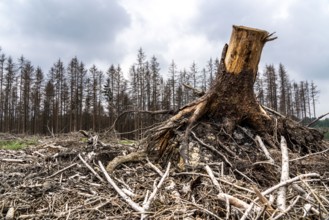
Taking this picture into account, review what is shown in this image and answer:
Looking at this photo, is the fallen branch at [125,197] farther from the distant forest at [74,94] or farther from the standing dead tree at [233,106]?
the distant forest at [74,94]

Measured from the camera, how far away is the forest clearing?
8.71 feet

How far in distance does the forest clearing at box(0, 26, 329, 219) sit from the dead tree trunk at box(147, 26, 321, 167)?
0.01 meters

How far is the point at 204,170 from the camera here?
3.55m

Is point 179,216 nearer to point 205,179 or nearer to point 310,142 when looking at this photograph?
point 205,179

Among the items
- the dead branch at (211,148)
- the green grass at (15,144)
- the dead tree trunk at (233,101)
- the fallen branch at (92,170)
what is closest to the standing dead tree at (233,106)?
the dead tree trunk at (233,101)

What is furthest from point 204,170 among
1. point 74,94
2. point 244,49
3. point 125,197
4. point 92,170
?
point 74,94

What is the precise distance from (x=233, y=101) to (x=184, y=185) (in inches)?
69.4

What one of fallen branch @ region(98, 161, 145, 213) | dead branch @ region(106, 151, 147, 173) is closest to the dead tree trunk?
dead branch @ region(106, 151, 147, 173)

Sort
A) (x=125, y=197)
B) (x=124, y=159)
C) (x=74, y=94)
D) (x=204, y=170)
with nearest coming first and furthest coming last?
(x=125, y=197), (x=204, y=170), (x=124, y=159), (x=74, y=94)

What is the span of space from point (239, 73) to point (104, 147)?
2.31 meters

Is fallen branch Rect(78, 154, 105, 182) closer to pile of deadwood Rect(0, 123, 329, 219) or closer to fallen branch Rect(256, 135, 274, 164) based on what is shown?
pile of deadwood Rect(0, 123, 329, 219)

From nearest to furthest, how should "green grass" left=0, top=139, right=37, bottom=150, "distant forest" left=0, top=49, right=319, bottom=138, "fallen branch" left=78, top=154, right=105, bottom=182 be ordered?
"fallen branch" left=78, top=154, right=105, bottom=182 < "green grass" left=0, top=139, right=37, bottom=150 < "distant forest" left=0, top=49, right=319, bottom=138

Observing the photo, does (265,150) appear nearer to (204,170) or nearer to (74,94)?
(204,170)

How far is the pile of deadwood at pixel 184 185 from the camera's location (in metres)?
2.56
